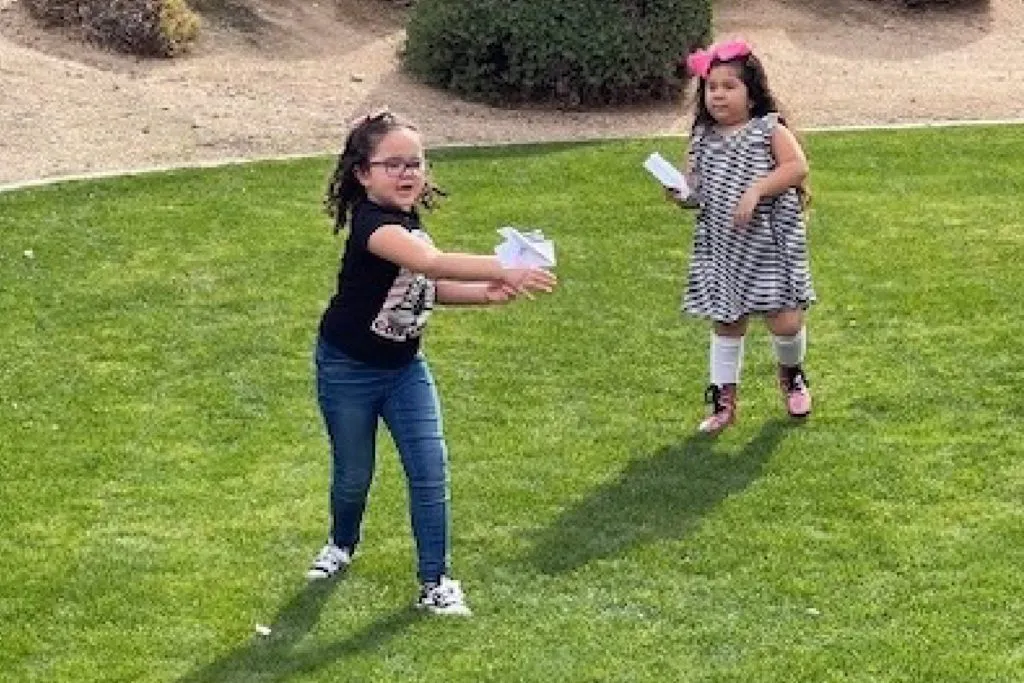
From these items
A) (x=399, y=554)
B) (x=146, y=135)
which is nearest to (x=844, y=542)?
(x=399, y=554)

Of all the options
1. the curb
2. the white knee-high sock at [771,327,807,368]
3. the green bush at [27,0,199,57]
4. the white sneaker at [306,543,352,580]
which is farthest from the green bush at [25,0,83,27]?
the white sneaker at [306,543,352,580]

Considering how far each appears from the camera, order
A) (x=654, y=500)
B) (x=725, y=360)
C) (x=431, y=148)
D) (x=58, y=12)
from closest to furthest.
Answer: (x=654, y=500), (x=725, y=360), (x=431, y=148), (x=58, y=12)

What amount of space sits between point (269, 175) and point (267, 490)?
447 centimetres

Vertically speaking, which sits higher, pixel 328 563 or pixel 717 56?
pixel 717 56

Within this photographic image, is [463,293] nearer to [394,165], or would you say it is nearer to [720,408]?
[394,165]

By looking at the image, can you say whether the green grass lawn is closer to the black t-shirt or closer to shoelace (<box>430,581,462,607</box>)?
shoelace (<box>430,581,462,607</box>)

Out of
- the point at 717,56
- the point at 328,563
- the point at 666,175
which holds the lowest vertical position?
the point at 328,563

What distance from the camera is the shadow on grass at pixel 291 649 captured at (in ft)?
17.2

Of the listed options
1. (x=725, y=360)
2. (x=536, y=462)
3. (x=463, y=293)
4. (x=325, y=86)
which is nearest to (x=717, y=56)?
Result: (x=725, y=360)

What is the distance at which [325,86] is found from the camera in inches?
515

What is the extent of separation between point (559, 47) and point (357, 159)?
7411 millimetres

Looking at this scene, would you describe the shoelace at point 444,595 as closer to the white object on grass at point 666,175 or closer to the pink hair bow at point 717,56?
the white object on grass at point 666,175

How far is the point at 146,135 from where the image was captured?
11.6 meters

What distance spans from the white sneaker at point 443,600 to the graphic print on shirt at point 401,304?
714mm
